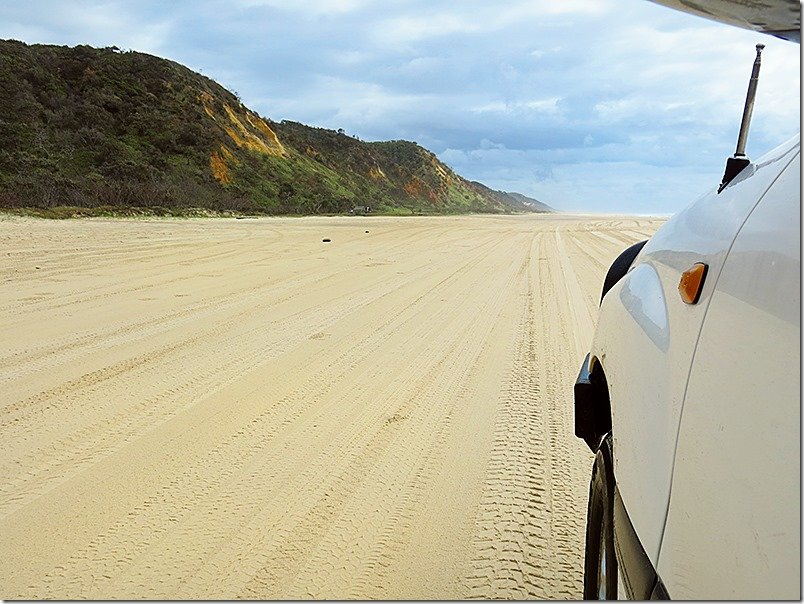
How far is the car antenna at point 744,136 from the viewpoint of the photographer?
187 centimetres

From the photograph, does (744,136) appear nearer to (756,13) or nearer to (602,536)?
(756,13)

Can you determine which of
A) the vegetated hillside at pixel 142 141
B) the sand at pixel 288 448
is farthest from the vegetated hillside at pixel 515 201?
the sand at pixel 288 448

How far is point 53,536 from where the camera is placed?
9.57 feet

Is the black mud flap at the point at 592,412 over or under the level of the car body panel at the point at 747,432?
under

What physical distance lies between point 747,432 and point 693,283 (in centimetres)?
43

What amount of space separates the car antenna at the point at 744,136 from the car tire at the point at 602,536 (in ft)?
2.43

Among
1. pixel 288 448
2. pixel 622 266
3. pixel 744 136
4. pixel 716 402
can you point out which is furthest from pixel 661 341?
pixel 288 448

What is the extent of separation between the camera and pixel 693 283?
4.63ft

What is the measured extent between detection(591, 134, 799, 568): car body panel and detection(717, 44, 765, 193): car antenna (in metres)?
0.09

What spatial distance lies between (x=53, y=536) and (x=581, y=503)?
7.15 ft

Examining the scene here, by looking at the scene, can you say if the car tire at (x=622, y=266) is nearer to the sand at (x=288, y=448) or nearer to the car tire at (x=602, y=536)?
the car tire at (x=602, y=536)

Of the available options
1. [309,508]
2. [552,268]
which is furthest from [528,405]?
[552,268]

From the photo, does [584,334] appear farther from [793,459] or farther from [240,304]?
[793,459]

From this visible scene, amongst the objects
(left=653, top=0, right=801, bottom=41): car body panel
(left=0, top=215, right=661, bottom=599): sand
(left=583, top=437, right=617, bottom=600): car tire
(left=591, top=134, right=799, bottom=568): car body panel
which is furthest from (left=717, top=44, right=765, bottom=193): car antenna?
(left=0, top=215, right=661, bottom=599): sand
